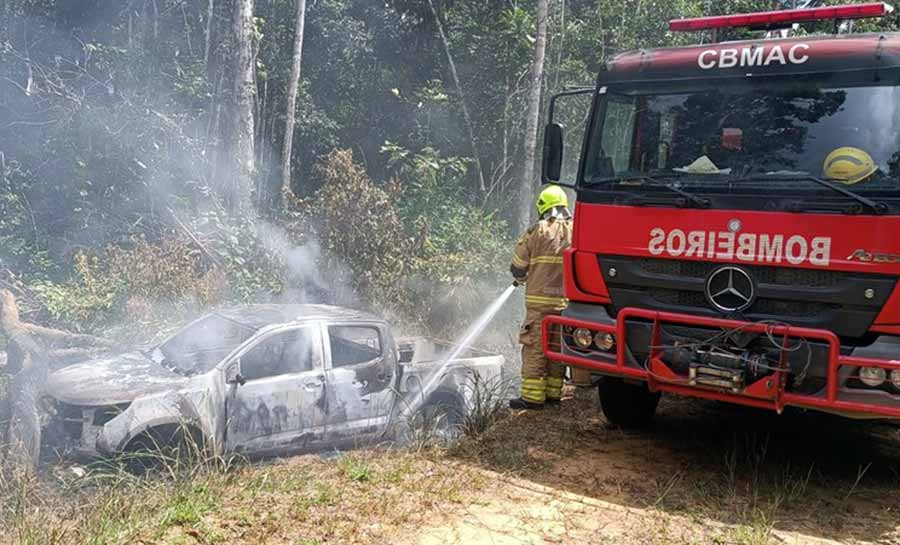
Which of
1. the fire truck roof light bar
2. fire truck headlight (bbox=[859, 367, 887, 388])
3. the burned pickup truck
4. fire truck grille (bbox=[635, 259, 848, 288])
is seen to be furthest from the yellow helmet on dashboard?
the burned pickup truck

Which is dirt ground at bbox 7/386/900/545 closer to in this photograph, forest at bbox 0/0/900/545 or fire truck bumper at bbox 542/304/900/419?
forest at bbox 0/0/900/545

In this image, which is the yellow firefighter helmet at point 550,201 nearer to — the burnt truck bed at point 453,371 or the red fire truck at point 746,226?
the red fire truck at point 746,226

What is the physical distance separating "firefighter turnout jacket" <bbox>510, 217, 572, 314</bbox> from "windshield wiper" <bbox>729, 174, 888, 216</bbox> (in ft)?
5.61

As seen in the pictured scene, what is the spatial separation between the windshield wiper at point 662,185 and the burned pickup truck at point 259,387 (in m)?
2.11

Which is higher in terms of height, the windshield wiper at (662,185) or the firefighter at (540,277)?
the windshield wiper at (662,185)

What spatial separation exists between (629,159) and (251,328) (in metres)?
3.75

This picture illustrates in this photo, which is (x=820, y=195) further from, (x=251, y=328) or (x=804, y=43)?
(x=251, y=328)

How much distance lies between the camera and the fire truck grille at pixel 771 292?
13.0 feet

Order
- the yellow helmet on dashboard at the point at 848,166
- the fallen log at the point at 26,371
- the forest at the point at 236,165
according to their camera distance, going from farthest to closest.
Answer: the forest at the point at 236,165 < the fallen log at the point at 26,371 < the yellow helmet on dashboard at the point at 848,166

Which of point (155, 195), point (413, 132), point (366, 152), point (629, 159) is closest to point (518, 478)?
point (629, 159)

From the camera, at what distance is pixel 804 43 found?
429cm

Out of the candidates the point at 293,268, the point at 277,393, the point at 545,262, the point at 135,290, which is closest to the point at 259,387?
the point at 277,393

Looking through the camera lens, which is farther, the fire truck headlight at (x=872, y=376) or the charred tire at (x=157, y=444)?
the charred tire at (x=157, y=444)

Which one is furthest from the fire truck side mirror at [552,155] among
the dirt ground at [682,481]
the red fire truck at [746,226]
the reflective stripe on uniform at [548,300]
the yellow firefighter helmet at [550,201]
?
the dirt ground at [682,481]
